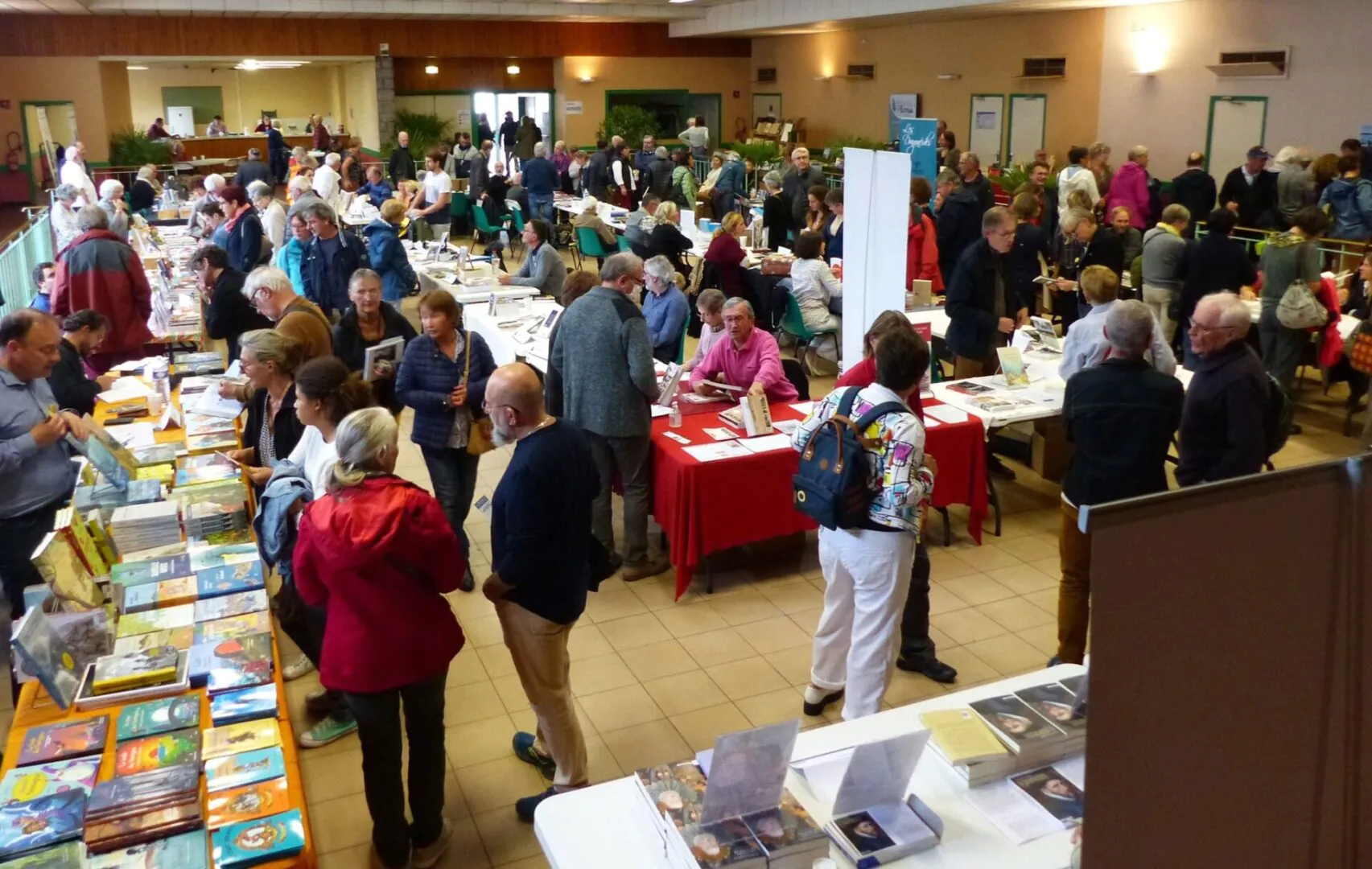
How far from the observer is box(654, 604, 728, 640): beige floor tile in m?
5.00

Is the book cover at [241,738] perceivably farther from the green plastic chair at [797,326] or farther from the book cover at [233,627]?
the green plastic chair at [797,326]

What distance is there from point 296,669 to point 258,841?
2.08 m

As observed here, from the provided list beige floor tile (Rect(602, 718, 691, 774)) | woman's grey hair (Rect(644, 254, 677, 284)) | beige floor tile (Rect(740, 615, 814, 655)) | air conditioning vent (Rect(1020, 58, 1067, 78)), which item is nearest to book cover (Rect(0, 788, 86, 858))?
beige floor tile (Rect(602, 718, 691, 774))

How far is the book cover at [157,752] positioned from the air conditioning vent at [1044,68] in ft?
49.8

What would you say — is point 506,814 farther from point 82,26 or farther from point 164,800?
point 82,26

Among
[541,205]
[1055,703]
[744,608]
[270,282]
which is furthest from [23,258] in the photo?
[1055,703]

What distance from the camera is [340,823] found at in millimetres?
3688

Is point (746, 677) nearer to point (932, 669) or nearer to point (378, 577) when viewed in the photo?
point (932, 669)

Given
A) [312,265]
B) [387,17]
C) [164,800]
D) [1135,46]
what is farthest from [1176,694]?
[387,17]

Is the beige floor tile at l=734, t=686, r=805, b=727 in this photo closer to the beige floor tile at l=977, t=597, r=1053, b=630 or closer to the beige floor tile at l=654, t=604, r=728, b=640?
the beige floor tile at l=654, t=604, r=728, b=640

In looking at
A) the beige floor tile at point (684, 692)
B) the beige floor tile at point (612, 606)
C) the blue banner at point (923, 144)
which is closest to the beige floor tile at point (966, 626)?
the beige floor tile at point (684, 692)

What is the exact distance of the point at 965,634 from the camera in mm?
4945

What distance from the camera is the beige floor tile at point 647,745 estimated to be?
13.2 ft

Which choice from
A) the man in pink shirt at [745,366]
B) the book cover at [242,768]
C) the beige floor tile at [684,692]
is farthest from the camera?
the man in pink shirt at [745,366]
